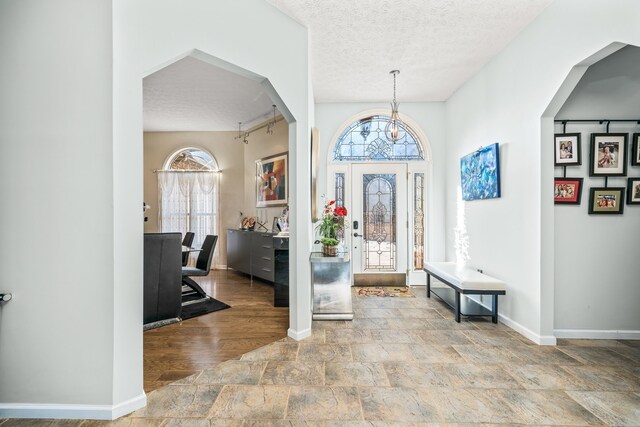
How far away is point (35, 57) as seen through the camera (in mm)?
1787

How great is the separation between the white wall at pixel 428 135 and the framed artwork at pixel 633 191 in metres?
2.38

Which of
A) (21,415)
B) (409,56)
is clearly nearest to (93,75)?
(21,415)

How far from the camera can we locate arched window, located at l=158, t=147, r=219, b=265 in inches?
260

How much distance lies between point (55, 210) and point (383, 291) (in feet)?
13.3

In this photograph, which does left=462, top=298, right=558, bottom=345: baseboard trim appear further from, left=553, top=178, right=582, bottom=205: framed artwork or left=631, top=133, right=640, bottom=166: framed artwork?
left=631, top=133, right=640, bottom=166: framed artwork

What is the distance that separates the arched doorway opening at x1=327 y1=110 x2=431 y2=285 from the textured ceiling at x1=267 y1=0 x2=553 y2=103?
100 cm

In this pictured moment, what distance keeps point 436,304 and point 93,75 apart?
13.7 feet

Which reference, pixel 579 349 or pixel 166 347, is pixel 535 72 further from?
pixel 166 347

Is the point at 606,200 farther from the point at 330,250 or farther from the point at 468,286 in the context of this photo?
the point at 330,250

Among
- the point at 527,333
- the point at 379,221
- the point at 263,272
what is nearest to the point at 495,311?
the point at 527,333

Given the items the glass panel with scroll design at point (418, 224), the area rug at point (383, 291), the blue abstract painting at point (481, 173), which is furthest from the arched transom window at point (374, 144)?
the area rug at point (383, 291)

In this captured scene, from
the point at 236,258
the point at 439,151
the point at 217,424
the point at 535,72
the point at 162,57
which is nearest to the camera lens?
the point at 217,424

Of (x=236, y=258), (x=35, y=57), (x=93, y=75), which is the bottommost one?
(x=236, y=258)

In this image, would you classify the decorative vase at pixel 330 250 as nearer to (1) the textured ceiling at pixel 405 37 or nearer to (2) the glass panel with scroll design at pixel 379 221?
(2) the glass panel with scroll design at pixel 379 221
